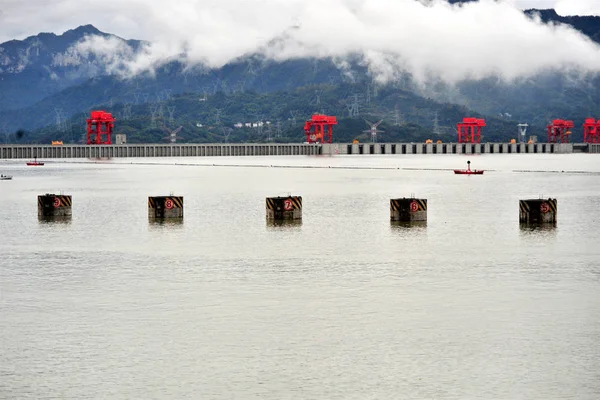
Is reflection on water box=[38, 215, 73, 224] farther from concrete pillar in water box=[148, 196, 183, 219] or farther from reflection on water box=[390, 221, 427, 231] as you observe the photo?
reflection on water box=[390, 221, 427, 231]

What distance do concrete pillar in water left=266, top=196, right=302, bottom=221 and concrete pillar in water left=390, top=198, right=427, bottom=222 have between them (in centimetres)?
577

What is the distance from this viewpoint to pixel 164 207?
6241cm

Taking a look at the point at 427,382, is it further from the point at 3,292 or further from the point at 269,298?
the point at 3,292

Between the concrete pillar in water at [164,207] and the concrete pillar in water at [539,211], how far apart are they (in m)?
21.2

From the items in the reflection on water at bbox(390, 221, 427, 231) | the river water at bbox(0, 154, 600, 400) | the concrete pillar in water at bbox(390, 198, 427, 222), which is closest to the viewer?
the river water at bbox(0, 154, 600, 400)

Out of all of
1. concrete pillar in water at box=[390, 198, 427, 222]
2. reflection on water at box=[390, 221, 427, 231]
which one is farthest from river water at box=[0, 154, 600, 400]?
concrete pillar in water at box=[390, 198, 427, 222]

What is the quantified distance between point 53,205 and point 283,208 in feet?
51.4

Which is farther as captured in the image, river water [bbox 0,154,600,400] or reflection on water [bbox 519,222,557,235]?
reflection on water [bbox 519,222,557,235]

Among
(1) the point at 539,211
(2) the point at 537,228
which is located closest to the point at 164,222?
(2) the point at 537,228

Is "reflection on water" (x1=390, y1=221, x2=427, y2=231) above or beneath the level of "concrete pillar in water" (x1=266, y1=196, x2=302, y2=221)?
beneath

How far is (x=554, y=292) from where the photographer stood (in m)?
30.5

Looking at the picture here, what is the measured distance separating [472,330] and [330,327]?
3.52 meters

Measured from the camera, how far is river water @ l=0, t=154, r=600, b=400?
19594 mm

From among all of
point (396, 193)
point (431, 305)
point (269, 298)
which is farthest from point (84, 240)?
point (396, 193)
